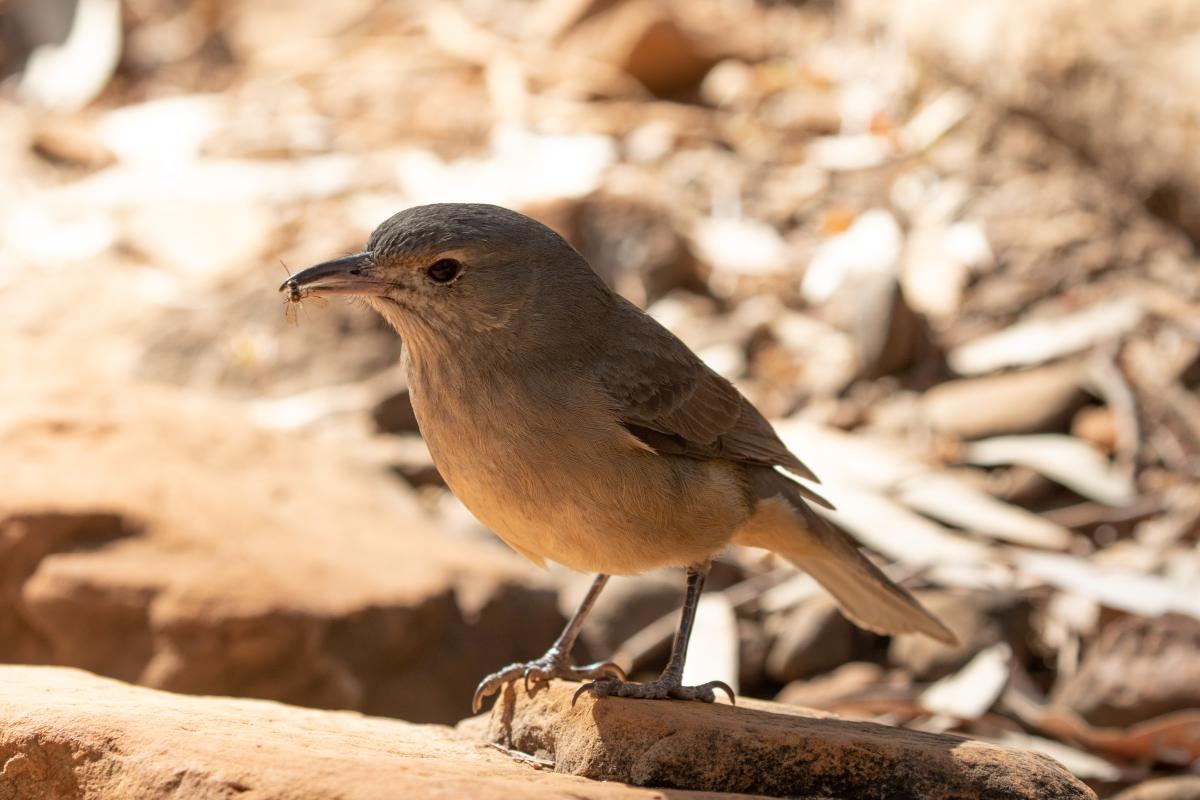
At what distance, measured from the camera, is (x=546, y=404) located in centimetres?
400

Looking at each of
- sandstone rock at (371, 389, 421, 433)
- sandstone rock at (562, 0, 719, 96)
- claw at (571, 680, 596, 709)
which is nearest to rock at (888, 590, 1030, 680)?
claw at (571, 680, 596, 709)

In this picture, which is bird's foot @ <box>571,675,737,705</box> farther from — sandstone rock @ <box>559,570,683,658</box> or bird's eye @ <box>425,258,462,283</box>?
sandstone rock @ <box>559,570,683,658</box>

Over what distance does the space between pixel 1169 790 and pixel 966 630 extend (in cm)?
124

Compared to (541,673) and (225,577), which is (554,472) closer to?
(541,673)

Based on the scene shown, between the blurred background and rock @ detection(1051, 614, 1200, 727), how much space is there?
0.01 metres

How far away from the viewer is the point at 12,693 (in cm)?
371

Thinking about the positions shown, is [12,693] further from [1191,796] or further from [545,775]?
[1191,796]

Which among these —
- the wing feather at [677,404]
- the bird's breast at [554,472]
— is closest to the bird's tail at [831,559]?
the wing feather at [677,404]

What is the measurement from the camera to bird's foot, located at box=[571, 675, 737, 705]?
4.00 metres

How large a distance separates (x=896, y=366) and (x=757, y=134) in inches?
130

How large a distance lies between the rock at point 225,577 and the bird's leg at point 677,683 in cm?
152

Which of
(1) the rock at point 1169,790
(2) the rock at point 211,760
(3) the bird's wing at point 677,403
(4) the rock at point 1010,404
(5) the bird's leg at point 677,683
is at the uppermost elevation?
(4) the rock at point 1010,404

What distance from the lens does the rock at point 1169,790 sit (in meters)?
5.02

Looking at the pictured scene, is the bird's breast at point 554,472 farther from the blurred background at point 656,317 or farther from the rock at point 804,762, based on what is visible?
the blurred background at point 656,317
